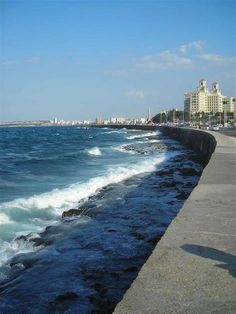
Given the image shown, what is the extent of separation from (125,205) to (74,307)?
232 inches

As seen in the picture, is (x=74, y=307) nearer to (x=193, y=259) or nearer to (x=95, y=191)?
(x=193, y=259)

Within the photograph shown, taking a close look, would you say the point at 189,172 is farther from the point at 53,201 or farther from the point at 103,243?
the point at 103,243

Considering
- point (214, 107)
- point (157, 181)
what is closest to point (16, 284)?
point (157, 181)

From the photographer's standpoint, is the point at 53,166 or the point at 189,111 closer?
the point at 53,166

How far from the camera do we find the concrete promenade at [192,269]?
130 inches

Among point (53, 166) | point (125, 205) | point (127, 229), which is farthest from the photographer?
point (53, 166)

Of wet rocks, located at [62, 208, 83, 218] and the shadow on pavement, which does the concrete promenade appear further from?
wet rocks, located at [62, 208, 83, 218]

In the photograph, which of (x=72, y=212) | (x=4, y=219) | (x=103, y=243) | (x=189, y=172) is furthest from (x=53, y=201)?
(x=189, y=172)

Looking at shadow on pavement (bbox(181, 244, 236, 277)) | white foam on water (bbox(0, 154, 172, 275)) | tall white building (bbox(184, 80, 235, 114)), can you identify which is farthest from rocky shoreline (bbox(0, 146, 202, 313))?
tall white building (bbox(184, 80, 235, 114))

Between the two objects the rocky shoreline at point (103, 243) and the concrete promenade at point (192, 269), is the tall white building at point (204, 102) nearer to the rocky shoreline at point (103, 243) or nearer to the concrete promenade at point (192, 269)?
the rocky shoreline at point (103, 243)

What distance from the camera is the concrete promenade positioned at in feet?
10.9

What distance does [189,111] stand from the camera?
147 meters

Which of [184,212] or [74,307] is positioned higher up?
[184,212]

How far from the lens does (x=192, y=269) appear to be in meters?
4.03
